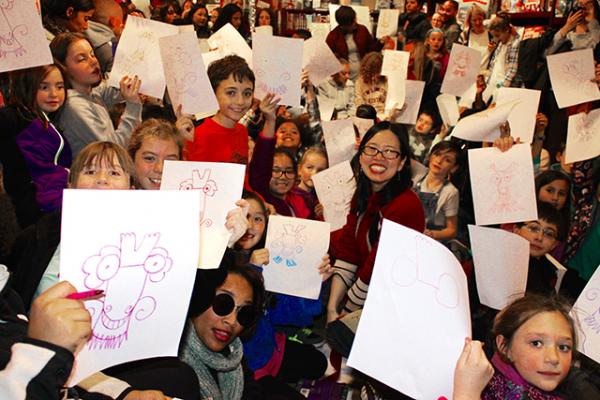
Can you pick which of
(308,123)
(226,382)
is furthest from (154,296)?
(308,123)

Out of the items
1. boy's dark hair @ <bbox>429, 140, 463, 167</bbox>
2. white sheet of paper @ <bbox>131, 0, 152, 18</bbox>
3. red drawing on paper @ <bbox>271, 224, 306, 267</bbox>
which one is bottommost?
red drawing on paper @ <bbox>271, 224, 306, 267</bbox>

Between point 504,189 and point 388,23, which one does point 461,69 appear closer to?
point 504,189

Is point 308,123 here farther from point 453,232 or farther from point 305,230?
point 305,230

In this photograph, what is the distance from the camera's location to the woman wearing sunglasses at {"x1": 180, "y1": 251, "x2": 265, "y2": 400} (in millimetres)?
2395

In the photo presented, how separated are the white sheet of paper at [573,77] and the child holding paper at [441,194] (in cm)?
75

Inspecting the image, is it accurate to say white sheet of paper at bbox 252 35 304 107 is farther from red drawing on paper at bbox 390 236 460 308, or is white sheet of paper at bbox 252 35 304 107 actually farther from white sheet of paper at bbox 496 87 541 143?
red drawing on paper at bbox 390 236 460 308

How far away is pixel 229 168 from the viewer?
2.29 meters

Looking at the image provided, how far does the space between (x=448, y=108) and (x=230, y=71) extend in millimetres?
2494

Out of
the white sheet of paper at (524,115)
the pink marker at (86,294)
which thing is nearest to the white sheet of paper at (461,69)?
the white sheet of paper at (524,115)

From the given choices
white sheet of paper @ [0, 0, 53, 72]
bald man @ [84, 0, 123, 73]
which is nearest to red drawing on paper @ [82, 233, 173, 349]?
white sheet of paper @ [0, 0, 53, 72]

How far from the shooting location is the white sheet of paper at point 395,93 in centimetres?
494

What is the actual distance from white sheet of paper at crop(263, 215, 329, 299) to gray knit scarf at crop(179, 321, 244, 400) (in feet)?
2.06

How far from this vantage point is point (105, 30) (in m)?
4.30

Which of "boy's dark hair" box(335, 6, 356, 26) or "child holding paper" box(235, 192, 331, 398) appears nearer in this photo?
"child holding paper" box(235, 192, 331, 398)
